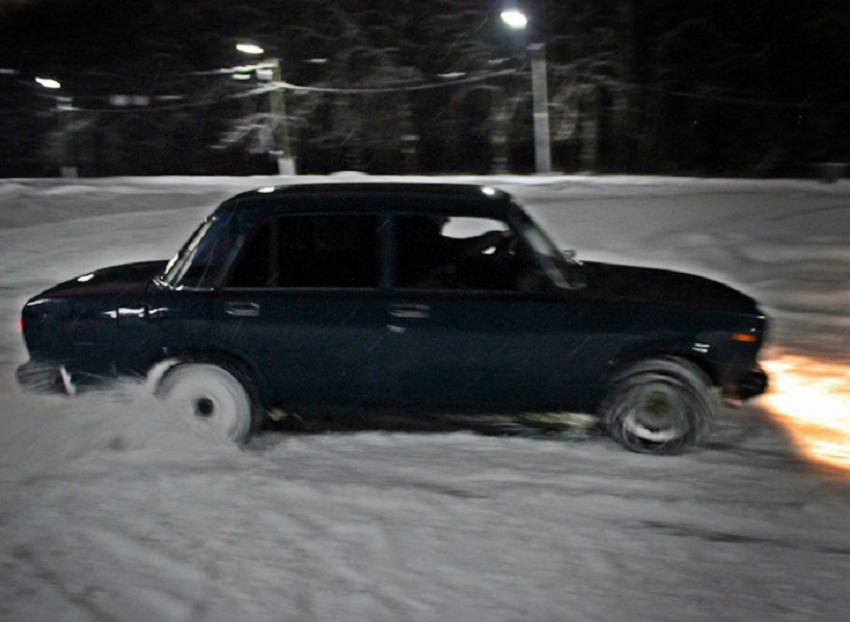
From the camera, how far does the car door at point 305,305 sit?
Answer: 587 cm

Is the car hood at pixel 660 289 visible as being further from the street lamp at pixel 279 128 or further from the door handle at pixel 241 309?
the street lamp at pixel 279 128

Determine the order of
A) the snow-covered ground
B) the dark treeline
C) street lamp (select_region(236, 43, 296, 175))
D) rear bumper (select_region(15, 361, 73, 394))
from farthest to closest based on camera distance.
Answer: the dark treeline < street lamp (select_region(236, 43, 296, 175)) < rear bumper (select_region(15, 361, 73, 394)) < the snow-covered ground

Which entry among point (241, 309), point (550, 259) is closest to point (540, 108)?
point (550, 259)

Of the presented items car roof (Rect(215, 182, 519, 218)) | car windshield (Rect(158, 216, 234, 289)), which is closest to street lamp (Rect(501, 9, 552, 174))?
car roof (Rect(215, 182, 519, 218))

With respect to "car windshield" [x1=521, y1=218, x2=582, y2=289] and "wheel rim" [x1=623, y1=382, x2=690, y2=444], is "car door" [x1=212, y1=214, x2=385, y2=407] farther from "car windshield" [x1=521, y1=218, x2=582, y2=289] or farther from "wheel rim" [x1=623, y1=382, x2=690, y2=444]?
"wheel rim" [x1=623, y1=382, x2=690, y2=444]

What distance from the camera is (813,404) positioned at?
7.11 metres

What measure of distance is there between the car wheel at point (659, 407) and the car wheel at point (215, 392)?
2.12 m

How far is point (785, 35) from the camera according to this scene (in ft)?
87.7

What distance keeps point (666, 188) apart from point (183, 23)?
20.0 meters

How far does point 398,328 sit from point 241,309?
919 mm

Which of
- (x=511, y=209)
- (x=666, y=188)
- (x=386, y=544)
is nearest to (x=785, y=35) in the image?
(x=666, y=188)

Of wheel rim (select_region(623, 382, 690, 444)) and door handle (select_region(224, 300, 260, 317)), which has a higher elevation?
door handle (select_region(224, 300, 260, 317))

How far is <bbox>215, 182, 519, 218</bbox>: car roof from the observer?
235 inches

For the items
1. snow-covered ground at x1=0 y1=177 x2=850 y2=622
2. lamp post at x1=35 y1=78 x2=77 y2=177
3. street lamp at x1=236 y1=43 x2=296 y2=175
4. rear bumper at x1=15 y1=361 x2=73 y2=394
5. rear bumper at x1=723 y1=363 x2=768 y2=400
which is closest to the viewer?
snow-covered ground at x1=0 y1=177 x2=850 y2=622
